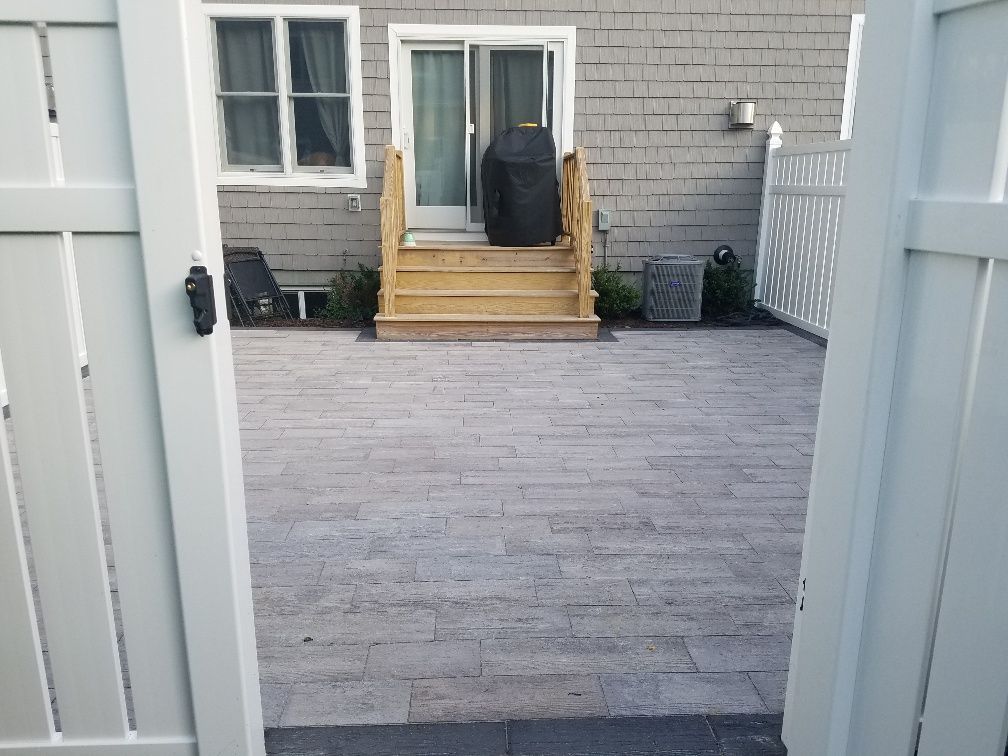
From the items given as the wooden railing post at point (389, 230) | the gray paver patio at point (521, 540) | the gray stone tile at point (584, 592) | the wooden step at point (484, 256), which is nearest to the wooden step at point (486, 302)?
the wooden railing post at point (389, 230)

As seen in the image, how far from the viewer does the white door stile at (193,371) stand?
3.61 feet

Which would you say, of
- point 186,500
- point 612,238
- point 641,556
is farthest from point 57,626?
point 612,238

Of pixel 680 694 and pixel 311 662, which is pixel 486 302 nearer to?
pixel 311 662

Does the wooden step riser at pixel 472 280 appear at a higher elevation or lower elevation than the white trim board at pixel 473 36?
Answer: lower

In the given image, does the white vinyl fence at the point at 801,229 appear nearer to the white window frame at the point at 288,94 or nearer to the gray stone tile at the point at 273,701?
the white window frame at the point at 288,94

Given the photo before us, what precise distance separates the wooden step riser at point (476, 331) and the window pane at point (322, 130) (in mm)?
1859

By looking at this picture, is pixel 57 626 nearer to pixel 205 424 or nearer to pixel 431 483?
pixel 205 424

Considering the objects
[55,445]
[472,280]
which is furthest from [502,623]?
[472,280]

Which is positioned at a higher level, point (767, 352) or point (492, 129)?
point (492, 129)

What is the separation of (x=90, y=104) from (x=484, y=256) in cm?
555

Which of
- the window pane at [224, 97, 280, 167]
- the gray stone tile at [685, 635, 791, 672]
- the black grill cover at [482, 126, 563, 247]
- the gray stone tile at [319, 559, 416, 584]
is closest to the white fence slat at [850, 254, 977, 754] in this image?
the gray stone tile at [685, 635, 791, 672]

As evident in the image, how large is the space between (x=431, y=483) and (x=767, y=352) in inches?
138

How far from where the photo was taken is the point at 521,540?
102 inches

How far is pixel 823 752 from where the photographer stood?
1.37 m
